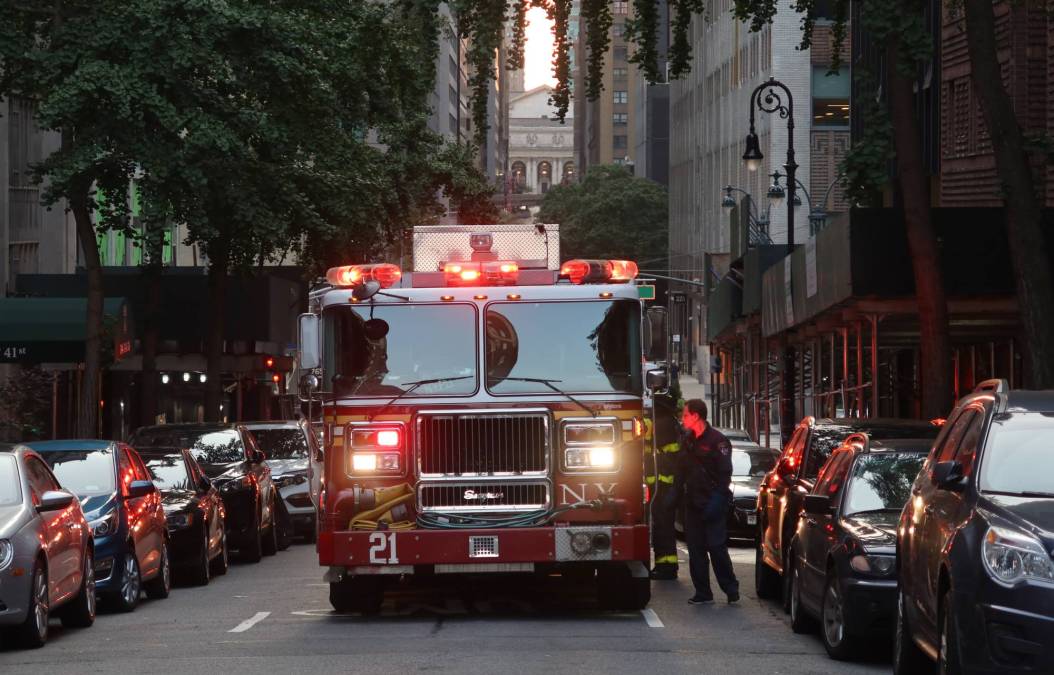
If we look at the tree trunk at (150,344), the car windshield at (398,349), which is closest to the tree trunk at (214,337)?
the tree trunk at (150,344)

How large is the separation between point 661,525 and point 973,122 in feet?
54.1

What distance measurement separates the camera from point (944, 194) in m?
36.1

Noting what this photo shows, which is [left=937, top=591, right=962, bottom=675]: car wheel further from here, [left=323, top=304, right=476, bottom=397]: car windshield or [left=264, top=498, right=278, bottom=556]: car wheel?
[left=264, top=498, right=278, bottom=556]: car wheel

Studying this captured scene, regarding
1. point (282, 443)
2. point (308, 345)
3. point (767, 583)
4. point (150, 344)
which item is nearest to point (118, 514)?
point (308, 345)

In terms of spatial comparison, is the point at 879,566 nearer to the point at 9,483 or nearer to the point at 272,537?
the point at 9,483

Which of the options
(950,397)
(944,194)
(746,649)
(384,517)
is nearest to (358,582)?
(384,517)

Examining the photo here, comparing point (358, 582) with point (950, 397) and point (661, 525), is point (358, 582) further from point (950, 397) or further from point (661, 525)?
point (950, 397)

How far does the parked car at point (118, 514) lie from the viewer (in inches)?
718

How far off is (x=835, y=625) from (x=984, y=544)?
4.35 m

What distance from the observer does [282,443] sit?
1246 inches

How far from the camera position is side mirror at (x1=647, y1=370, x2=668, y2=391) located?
1612cm

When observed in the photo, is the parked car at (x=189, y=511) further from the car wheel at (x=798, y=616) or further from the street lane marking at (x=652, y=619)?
the car wheel at (x=798, y=616)

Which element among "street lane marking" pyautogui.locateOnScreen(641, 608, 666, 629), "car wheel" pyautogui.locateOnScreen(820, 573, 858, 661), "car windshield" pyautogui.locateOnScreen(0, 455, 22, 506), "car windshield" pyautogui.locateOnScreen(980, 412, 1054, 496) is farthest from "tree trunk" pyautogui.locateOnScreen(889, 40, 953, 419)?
"car windshield" pyautogui.locateOnScreen(980, 412, 1054, 496)

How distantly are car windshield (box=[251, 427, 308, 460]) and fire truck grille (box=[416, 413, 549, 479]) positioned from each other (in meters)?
15.2
